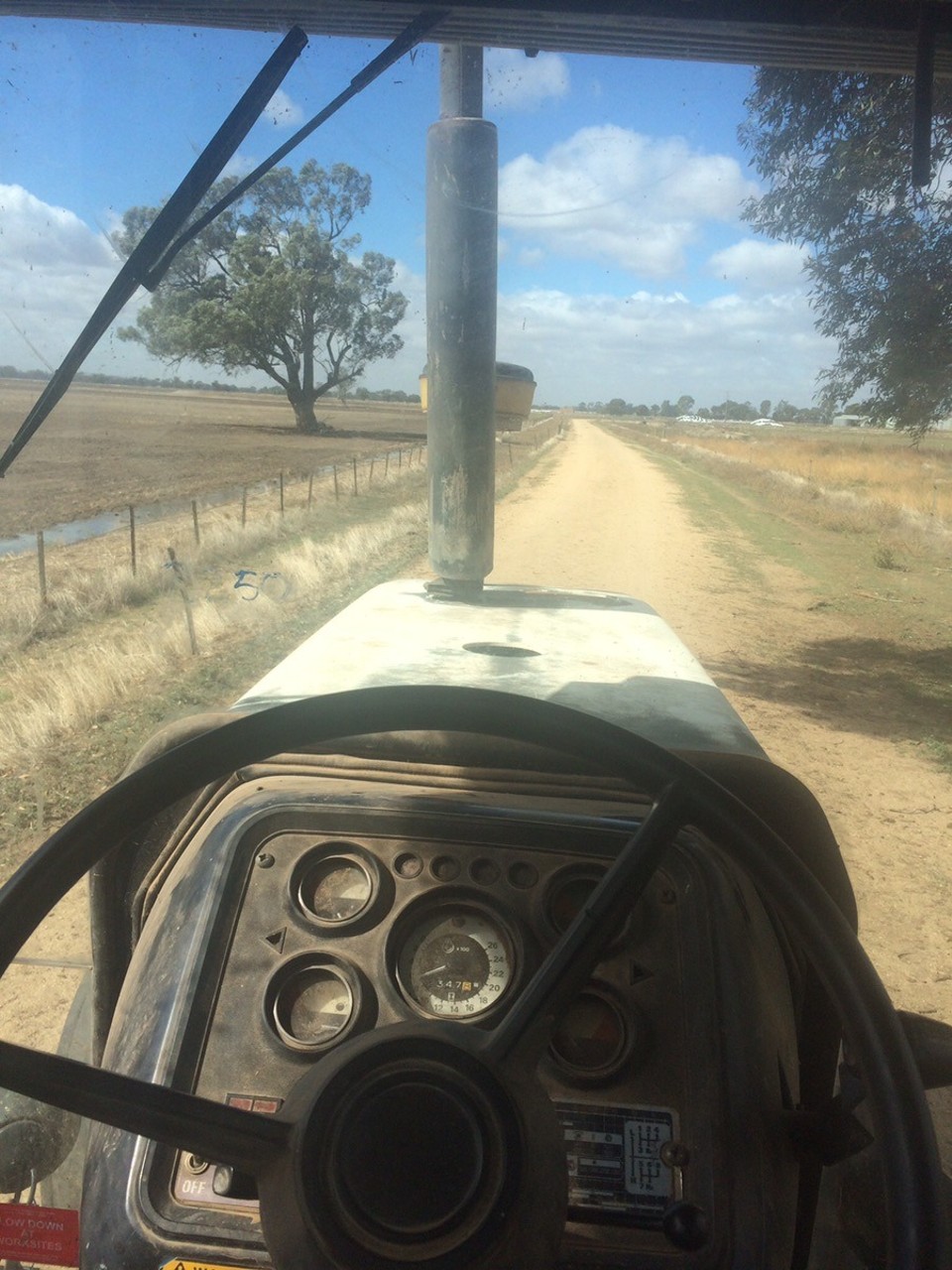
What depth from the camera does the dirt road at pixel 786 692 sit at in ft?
16.4

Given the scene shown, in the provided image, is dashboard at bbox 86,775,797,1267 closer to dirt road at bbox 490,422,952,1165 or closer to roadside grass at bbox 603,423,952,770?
dirt road at bbox 490,422,952,1165

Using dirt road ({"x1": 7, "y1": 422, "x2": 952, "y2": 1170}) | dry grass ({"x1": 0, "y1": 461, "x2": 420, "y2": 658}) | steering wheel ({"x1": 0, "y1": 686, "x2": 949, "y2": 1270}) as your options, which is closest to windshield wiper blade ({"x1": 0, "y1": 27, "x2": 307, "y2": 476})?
steering wheel ({"x1": 0, "y1": 686, "x2": 949, "y2": 1270})

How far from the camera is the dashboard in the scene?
150 cm

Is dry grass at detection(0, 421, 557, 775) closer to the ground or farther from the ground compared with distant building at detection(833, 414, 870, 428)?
closer to the ground

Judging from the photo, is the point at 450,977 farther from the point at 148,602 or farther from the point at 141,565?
the point at 141,565

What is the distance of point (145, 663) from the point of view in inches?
311

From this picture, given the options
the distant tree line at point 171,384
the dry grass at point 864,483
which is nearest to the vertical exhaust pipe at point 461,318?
the distant tree line at point 171,384

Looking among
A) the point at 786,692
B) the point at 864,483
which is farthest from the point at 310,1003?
the point at 864,483

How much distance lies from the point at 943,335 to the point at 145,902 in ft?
19.8

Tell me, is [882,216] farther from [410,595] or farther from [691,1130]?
[691,1130]

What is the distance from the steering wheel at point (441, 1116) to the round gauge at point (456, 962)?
48cm

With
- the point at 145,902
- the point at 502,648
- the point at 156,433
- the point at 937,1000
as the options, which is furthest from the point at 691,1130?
the point at 156,433

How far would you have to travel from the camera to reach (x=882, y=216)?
3701mm

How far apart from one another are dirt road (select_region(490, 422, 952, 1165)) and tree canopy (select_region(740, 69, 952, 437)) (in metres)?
2.55
